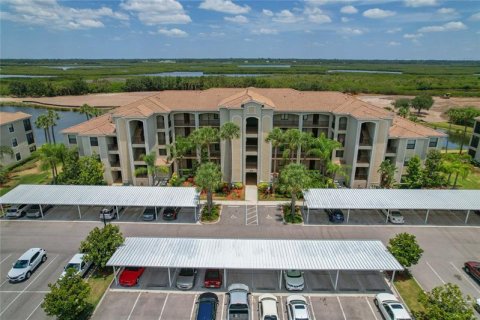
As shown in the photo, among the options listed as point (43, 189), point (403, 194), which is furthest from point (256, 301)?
point (43, 189)

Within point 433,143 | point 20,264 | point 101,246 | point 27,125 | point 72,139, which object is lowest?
point 20,264

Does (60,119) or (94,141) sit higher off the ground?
(94,141)

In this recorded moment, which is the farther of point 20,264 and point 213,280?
point 20,264

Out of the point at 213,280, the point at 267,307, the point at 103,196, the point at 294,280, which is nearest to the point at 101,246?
the point at 213,280

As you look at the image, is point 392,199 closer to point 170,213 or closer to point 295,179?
point 295,179

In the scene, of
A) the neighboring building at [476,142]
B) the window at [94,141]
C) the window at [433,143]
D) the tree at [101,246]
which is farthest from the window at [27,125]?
the neighboring building at [476,142]

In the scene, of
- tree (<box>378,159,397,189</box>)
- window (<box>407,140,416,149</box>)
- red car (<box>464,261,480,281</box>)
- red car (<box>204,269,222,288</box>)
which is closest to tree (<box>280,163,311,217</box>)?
red car (<box>204,269,222,288</box>)

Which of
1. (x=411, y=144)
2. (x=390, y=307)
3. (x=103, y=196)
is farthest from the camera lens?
(x=411, y=144)

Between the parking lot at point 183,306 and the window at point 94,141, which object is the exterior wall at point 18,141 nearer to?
the window at point 94,141
